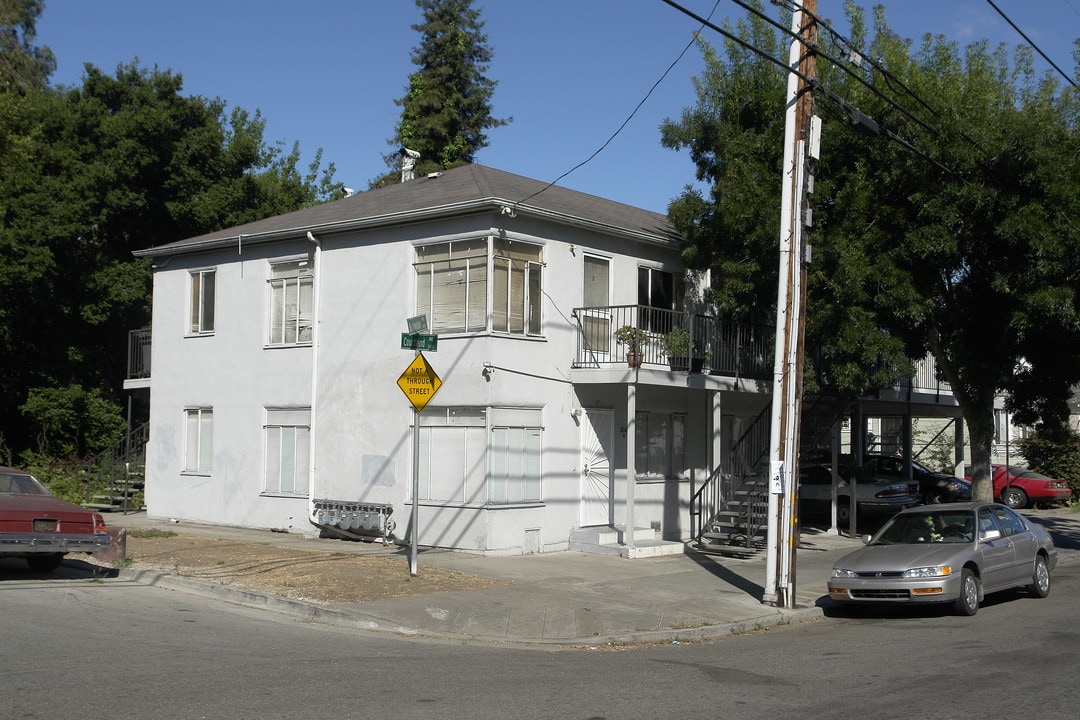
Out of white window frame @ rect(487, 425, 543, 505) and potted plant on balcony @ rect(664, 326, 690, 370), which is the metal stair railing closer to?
potted plant on balcony @ rect(664, 326, 690, 370)

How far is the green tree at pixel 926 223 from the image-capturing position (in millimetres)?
16641

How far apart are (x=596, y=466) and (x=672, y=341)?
2.78 metres

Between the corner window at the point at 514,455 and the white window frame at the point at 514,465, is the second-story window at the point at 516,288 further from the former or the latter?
the white window frame at the point at 514,465

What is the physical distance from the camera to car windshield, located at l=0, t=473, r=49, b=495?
45.5 feet

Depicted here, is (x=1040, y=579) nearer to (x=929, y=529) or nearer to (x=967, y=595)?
(x=929, y=529)

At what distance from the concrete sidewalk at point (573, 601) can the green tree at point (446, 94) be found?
98.2 ft

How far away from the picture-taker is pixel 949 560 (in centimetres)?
1270

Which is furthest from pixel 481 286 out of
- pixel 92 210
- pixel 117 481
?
pixel 92 210

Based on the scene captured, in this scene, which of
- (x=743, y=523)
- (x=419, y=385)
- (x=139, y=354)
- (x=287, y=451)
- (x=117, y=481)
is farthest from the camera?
(x=117, y=481)

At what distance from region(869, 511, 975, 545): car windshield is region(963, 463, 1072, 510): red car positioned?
18.8 metres

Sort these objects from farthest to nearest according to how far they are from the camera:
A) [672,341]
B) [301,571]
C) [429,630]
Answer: [672,341], [301,571], [429,630]

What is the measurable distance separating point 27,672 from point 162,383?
15950mm

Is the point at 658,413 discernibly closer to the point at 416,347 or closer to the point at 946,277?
the point at 946,277

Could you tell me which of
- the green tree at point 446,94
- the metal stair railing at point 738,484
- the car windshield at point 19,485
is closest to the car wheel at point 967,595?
the metal stair railing at point 738,484
